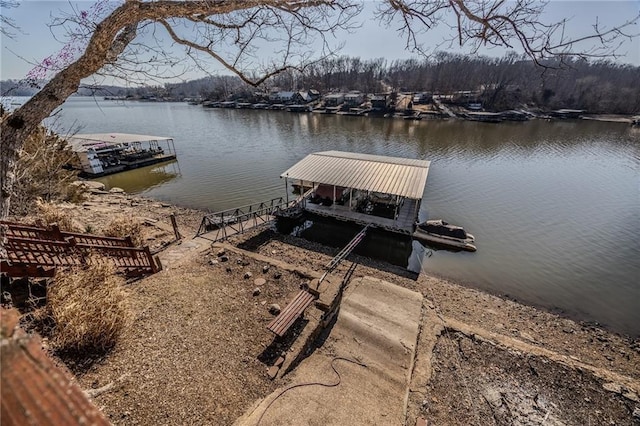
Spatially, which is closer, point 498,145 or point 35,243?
point 35,243

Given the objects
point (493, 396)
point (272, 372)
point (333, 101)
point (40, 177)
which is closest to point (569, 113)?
point (333, 101)

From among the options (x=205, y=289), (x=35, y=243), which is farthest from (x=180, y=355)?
(x=35, y=243)

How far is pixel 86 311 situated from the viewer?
15.6ft

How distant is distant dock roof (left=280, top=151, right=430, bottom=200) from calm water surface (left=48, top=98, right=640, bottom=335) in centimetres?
345

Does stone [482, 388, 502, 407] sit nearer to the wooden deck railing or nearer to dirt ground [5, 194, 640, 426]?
dirt ground [5, 194, 640, 426]

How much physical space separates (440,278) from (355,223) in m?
5.24

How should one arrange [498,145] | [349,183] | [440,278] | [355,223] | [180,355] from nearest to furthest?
[180,355]
[440,278]
[349,183]
[355,223]
[498,145]

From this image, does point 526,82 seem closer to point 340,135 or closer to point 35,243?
point 340,135

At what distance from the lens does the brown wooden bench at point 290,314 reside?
5535 mm

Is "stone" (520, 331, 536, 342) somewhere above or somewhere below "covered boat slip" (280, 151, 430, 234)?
below

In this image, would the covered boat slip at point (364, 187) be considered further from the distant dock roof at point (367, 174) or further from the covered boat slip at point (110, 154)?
the covered boat slip at point (110, 154)

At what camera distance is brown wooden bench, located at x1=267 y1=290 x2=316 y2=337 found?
18.2 ft

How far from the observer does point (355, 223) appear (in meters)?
15.0

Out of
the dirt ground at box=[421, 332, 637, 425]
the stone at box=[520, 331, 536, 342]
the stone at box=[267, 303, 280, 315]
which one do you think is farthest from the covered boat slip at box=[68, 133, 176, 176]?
the stone at box=[520, 331, 536, 342]
